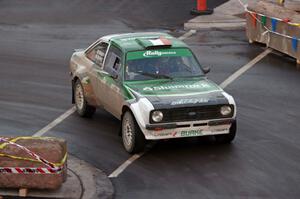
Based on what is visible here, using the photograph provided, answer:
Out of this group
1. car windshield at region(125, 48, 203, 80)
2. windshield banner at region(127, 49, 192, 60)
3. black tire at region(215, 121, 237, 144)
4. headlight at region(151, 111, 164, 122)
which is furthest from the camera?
windshield banner at region(127, 49, 192, 60)

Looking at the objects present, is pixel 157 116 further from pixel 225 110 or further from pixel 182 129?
pixel 225 110

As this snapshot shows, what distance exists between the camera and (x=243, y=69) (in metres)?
19.5

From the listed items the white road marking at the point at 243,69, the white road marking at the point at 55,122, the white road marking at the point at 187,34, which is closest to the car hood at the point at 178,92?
the white road marking at the point at 55,122

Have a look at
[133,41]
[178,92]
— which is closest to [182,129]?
[178,92]

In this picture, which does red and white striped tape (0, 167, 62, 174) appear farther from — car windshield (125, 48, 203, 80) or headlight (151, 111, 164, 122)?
car windshield (125, 48, 203, 80)

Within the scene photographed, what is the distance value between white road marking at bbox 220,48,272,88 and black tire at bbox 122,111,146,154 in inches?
194

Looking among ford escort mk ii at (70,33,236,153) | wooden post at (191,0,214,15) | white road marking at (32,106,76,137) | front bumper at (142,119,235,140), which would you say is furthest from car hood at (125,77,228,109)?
wooden post at (191,0,214,15)

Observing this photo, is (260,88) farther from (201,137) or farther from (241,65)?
(201,137)

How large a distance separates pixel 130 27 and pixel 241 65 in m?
6.04

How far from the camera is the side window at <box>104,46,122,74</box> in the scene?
47.4ft

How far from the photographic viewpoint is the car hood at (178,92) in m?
12.9

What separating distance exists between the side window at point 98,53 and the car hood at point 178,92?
4.98ft

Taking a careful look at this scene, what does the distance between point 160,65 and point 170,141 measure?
4.59 ft

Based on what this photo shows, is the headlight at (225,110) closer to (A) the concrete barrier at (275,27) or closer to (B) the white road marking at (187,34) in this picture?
(A) the concrete barrier at (275,27)
